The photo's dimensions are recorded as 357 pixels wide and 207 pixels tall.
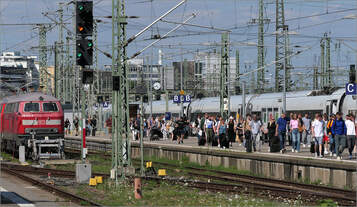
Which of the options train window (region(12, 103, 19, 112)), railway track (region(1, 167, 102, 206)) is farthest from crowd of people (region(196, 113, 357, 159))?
railway track (region(1, 167, 102, 206))

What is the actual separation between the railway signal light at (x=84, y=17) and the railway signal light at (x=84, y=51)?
0.90ft

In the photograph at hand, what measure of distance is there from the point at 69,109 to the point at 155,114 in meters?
9.21

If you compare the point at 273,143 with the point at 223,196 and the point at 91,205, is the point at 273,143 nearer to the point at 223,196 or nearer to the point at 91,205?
the point at 223,196

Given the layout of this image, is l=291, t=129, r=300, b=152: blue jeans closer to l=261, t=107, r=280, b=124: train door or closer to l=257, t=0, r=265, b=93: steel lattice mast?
l=261, t=107, r=280, b=124: train door

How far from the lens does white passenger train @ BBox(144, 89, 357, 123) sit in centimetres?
4234

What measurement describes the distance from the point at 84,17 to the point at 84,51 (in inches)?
43.5

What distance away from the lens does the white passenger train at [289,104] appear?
139ft

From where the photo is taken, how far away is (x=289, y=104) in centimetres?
4959

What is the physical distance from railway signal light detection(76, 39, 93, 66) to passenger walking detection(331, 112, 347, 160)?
10270mm

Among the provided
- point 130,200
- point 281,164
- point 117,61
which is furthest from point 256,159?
point 130,200

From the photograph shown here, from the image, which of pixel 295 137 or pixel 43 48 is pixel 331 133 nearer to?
pixel 295 137

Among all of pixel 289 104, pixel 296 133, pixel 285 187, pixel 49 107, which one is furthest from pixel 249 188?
pixel 289 104

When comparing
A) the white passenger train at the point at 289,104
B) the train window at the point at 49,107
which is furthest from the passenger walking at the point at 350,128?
the train window at the point at 49,107

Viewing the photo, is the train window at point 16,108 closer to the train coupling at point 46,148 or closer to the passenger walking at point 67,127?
the train coupling at point 46,148
